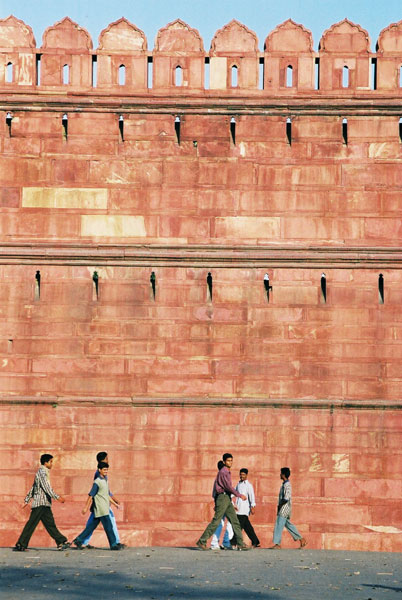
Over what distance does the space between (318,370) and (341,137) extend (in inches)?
123

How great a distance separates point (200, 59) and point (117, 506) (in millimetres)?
6152

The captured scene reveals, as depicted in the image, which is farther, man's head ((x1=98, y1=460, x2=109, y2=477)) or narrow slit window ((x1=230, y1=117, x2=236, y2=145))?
narrow slit window ((x1=230, y1=117, x2=236, y2=145))

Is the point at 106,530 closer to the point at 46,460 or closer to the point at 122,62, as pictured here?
the point at 46,460

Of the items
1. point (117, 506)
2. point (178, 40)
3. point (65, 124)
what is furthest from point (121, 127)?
point (117, 506)

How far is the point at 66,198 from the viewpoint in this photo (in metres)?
18.2

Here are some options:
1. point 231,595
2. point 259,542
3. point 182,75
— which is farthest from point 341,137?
point 231,595

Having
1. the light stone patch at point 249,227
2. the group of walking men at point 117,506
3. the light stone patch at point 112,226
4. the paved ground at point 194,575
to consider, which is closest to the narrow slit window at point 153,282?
the light stone patch at point 112,226

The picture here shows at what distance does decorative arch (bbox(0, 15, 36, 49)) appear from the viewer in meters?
18.5

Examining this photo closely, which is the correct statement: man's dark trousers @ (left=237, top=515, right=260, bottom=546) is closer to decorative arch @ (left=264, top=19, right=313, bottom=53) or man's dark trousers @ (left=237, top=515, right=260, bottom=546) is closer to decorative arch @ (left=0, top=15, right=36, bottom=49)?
decorative arch @ (left=264, top=19, right=313, bottom=53)

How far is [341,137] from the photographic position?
60.1 feet

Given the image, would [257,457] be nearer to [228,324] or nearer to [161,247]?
[228,324]

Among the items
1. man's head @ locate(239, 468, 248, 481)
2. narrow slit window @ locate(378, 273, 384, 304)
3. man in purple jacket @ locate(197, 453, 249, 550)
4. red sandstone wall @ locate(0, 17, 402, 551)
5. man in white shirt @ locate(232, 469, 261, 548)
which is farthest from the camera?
narrow slit window @ locate(378, 273, 384, 304)

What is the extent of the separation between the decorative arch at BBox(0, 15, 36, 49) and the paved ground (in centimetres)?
694

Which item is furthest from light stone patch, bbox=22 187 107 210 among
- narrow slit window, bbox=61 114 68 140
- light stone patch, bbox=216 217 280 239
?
light stone patch, bbox=216 217 280 239
